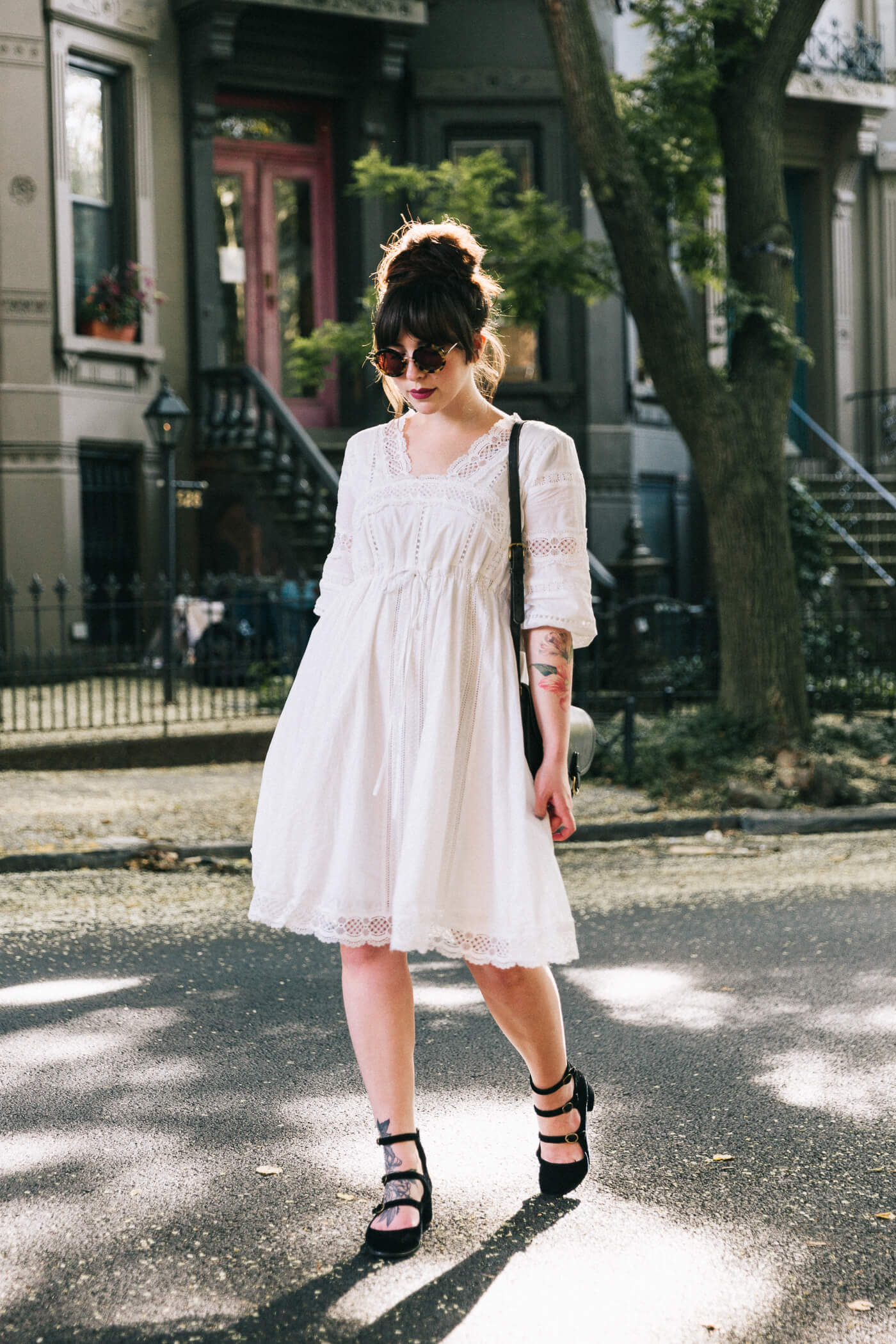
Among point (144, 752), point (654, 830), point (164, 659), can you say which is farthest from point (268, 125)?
point (654, 830)

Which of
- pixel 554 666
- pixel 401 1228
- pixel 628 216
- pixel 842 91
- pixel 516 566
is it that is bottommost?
pixel 401 1228

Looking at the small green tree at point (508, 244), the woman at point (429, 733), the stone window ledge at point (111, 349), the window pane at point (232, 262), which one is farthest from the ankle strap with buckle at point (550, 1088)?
the window pane at point (232, 262)

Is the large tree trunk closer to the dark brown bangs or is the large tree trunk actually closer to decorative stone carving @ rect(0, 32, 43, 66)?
decorative stone carving @ rect(0, 32, 43, 66)

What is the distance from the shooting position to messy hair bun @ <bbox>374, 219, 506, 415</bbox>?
3119mm

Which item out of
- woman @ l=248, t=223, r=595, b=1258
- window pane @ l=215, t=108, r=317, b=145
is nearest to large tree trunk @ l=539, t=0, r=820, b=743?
woman @ l=248, t=223, r=595, b=1258

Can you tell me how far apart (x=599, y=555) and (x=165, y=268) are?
574cm

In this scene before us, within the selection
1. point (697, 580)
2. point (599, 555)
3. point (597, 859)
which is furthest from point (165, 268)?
point (597, 859)

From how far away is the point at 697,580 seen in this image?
1831 cm

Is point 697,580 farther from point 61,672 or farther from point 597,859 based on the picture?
point 597,859

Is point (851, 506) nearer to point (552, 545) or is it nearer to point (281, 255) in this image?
point (281, 255)

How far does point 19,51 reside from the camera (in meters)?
14.2

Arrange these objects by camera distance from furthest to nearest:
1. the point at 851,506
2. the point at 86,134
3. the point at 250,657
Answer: the point at 851,506 → the point at 86,134 → the point at 250,657

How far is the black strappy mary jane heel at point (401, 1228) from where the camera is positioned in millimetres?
3016

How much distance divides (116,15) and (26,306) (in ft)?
10.7
